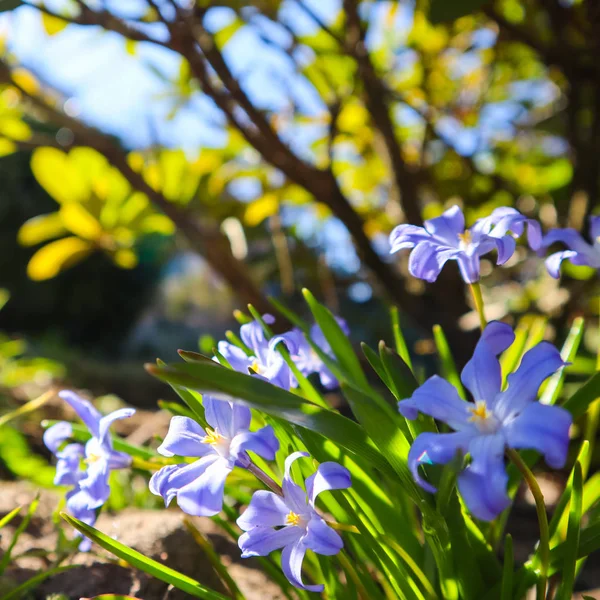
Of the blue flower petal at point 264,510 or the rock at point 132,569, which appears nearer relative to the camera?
the blue flower petal at point 264,510

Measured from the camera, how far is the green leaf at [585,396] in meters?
0.50

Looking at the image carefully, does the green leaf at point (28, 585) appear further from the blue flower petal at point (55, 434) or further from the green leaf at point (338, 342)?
the green leaf at point (338, 342)

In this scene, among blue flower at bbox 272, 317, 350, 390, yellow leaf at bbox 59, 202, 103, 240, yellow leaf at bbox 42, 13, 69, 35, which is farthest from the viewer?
yellow leaf at bbox 59, 202, 103, 240

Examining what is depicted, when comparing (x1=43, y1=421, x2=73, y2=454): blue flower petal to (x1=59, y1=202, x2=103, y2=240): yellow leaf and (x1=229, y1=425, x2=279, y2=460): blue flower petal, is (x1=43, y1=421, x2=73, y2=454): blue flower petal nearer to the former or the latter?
(x1=229, y1=425, x2=279, y2=460): blue flower petal

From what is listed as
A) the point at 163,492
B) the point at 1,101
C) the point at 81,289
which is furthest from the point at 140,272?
the point at 163,492

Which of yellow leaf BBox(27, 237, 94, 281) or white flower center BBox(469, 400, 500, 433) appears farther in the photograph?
yellow leaf BBox(27, 237, 94, 281)

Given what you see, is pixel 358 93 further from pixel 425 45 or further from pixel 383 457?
pixel 383 457

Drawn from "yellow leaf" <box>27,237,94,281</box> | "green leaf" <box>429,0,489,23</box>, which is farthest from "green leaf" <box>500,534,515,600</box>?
"yellow leaf" <box>27,237,94,281</box>

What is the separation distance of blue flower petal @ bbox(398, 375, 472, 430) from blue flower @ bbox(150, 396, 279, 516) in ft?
0.34

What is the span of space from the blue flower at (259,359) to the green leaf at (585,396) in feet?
0.92

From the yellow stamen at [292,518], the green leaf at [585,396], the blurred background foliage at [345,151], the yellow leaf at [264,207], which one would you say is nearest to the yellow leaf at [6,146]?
the blurred background foliage at [345,151]

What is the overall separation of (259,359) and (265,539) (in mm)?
179

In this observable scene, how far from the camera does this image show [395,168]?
1.29 metres

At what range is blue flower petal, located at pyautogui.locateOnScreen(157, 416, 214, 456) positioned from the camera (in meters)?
0.46
